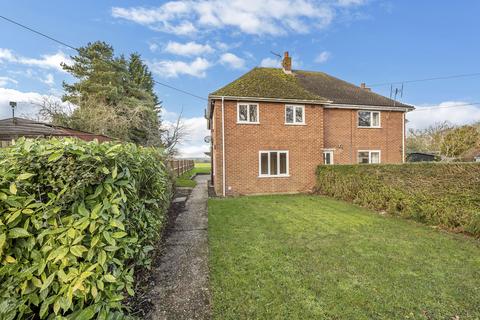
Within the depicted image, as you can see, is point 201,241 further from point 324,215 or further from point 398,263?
point 324,215

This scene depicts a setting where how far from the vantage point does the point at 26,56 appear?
14516 mm

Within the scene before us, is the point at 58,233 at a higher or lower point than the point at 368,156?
lower

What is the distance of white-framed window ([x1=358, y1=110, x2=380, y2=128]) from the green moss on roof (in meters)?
3.77

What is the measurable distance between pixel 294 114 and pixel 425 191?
7.63m

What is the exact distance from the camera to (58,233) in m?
2.04

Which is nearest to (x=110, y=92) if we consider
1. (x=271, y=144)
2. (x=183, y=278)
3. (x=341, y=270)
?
(x=271, y=144)

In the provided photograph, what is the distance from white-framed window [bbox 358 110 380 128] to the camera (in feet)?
49.5

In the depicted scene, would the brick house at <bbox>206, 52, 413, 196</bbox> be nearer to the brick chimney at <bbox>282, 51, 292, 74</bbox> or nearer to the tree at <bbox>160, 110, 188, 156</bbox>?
the brick chimney at <bbox>282, 51, 292, 74</bbox>

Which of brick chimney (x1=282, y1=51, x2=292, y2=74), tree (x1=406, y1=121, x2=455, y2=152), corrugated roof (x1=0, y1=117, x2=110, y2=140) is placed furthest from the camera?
tree (x1=406, y1=121, x2=455, y2=152)

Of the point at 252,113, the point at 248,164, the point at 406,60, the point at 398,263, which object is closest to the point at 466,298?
the point at 398,263

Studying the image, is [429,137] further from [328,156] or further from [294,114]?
[294,114]

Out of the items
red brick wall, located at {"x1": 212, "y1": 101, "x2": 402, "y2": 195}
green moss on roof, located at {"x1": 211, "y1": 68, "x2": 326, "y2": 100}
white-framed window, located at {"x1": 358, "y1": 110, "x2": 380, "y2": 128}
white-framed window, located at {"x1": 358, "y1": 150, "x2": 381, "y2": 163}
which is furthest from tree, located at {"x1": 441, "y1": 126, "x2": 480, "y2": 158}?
green moss on roof, located at {"x1": 211, "y1": 68, "x2": 326, "y2": 100}

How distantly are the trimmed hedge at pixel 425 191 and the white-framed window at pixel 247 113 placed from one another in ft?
18.3

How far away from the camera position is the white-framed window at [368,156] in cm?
1506
